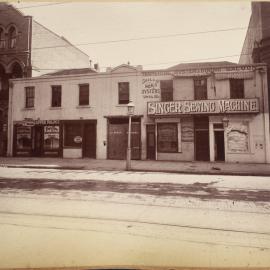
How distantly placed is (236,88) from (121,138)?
767 centimetres

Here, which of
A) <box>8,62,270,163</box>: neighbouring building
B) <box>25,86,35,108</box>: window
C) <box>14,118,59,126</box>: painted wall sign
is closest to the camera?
<box>8,62,270,163</box>: neighbouring building

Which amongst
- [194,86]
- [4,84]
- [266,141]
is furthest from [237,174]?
[4,84]

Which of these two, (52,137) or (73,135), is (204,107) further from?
(52,137)

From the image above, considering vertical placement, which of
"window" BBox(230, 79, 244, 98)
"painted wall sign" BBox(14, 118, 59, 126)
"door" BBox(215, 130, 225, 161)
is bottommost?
"door" BBox(215, 130, 225, 161)

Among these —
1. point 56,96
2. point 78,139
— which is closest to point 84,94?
point 56,96

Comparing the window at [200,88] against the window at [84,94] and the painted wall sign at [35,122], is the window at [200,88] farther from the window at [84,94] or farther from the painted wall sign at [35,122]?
the painted wall sign at [35,122]

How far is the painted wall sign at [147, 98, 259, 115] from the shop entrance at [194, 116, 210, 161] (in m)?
0.83

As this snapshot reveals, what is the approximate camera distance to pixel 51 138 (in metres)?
18.1

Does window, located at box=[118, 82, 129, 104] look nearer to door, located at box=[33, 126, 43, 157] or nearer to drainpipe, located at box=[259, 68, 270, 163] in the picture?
door, located at box=[33, 126, 43, 157]

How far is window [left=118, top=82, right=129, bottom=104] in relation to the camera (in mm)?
17188

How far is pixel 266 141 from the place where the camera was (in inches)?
583

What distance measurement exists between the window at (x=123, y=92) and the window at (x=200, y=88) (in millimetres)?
4340

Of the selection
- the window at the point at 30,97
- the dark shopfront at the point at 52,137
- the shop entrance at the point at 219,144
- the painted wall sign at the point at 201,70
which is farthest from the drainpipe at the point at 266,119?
the window at the point at 30,97

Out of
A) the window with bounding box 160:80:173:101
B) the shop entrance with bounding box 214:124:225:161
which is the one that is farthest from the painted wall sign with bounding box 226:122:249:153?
the window with bounding box 160:80:173:101
